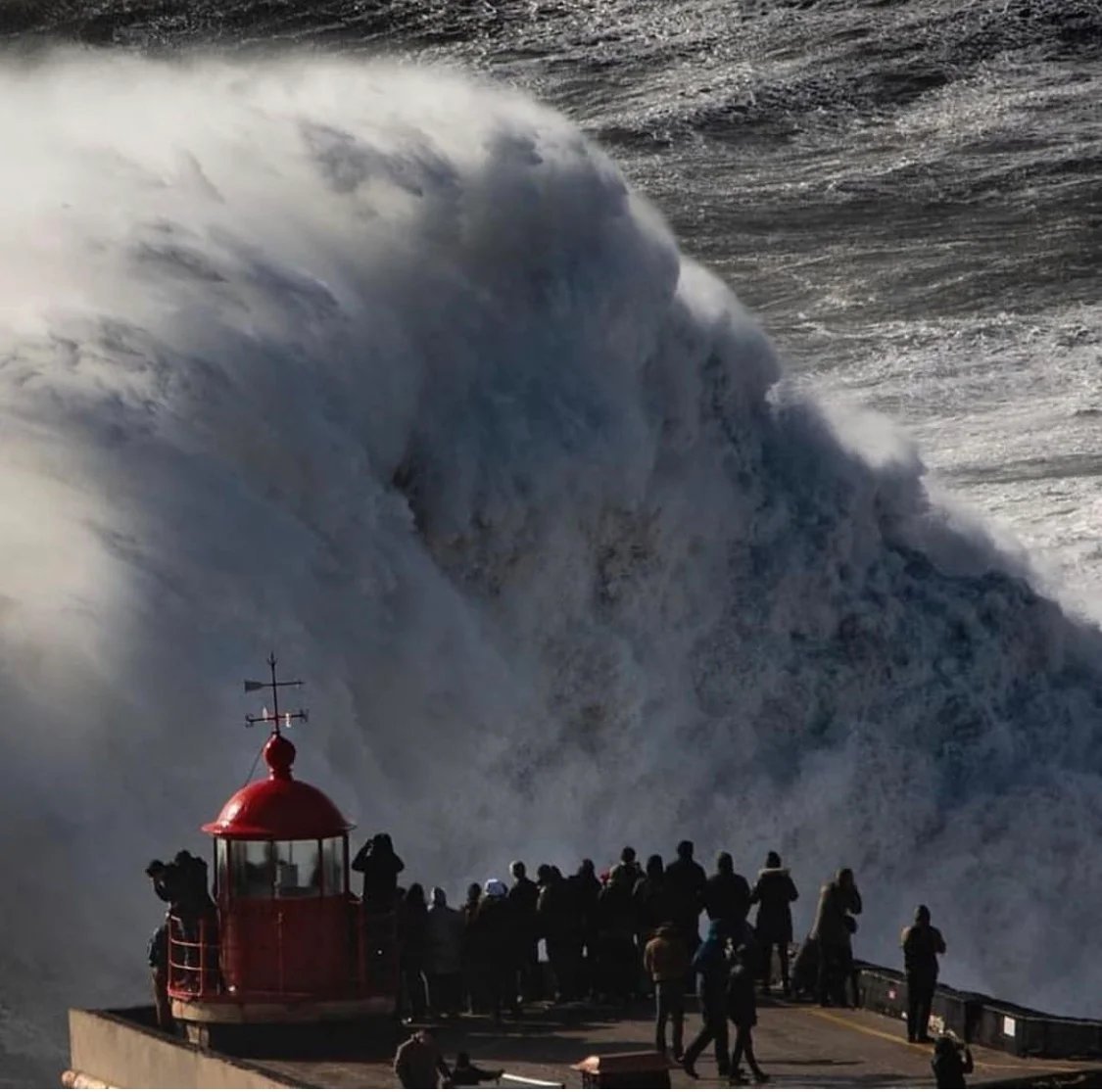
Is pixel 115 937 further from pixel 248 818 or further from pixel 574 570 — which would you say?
pixel 574 570

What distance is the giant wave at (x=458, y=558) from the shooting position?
68.8 ft

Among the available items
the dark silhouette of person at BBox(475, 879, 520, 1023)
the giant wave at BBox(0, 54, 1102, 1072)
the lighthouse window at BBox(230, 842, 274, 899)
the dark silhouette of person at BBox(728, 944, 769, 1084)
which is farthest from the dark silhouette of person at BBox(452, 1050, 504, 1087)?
the giant wave at BBox(0, 54, 1102, 1072)

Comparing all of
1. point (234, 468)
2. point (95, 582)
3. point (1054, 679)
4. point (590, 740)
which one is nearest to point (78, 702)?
point (95, 582)

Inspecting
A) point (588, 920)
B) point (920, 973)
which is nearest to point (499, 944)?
point (588, 920)

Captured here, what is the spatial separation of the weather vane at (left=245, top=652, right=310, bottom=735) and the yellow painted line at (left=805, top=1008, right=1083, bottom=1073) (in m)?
3.10

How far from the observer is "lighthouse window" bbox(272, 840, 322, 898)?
16.7m

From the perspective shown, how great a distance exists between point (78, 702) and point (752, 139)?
35.7 meters

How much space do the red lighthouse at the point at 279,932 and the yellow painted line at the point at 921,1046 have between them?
2.44 m

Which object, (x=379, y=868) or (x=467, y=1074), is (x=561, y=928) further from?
(x=467, y=1074)

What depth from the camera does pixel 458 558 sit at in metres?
25.4

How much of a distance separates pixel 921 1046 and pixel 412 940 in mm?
2623

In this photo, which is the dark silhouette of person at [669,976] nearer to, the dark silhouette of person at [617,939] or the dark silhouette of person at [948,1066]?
the dark silhouette of person at [617,939]

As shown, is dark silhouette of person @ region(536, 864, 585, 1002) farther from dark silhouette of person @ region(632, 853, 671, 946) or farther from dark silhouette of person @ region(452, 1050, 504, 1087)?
dark silhouette of person @ region(452, 1050, 504, 1087)

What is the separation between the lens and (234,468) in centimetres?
2330
